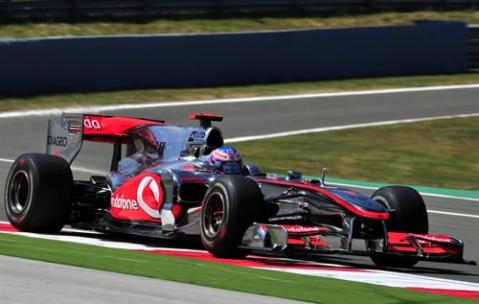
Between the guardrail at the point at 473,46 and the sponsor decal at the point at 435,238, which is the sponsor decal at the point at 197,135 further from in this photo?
the guardrail at the point at 473,46

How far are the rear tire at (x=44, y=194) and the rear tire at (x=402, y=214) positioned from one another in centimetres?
314

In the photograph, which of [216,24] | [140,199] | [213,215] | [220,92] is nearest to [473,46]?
[216,24]

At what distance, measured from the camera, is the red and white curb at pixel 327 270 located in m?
8.54

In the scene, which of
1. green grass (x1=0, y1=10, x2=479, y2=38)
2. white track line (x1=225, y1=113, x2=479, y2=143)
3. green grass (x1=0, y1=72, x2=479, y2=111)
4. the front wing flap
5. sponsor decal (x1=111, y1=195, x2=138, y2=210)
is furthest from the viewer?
green grass (x1=0, y1=10, x2=479, y2=38)

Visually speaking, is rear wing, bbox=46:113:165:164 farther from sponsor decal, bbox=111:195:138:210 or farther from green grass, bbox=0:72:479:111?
green grass, bbox=0:72:479:111

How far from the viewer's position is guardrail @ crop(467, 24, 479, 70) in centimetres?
2873

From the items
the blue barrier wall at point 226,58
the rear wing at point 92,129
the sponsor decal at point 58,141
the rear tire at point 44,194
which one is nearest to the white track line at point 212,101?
the blue barrier wall at point 226,58

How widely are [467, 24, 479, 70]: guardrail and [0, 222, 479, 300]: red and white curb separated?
19.7m

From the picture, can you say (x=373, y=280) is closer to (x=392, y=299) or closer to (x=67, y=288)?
(x=392, y=299)

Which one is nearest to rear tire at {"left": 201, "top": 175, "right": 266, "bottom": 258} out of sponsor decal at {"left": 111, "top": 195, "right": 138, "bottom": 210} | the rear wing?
sponsor decal at {"left": 111, "top": 195, "right": 138, "bottom": 210}

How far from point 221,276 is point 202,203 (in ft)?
6.59

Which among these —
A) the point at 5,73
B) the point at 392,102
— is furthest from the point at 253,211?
the point at 392,102

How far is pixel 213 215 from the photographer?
975 cm

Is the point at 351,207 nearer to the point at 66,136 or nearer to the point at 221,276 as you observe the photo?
the point at 221,276
